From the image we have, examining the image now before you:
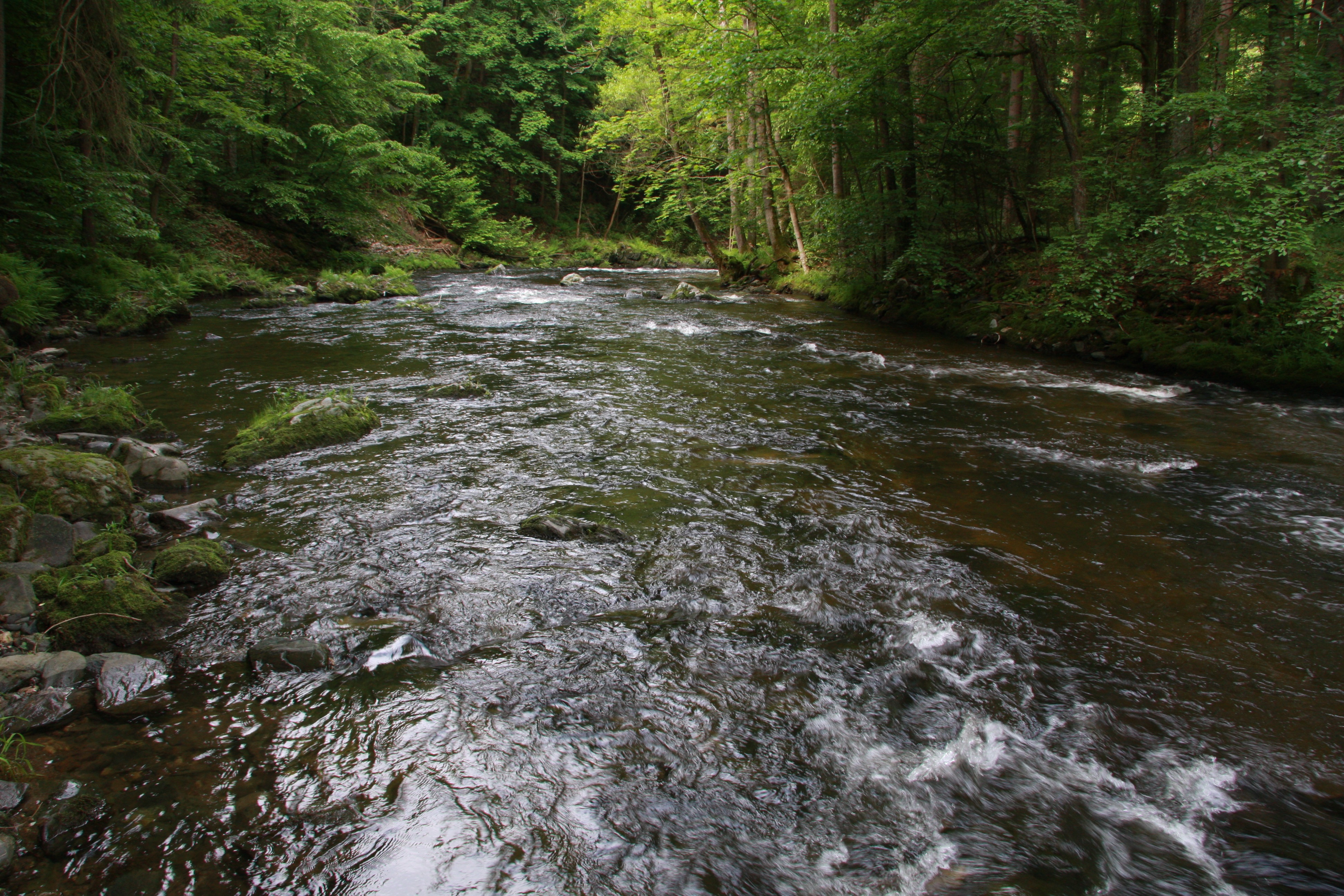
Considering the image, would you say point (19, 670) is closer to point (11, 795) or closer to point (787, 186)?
point (11, 795)

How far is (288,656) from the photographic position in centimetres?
342

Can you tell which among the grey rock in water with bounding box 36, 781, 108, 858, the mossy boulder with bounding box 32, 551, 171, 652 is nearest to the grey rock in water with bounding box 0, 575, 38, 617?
the mossy boulder with bounding box 32, 551, 171, 652

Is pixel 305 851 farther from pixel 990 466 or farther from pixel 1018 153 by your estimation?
pixel 1018 153

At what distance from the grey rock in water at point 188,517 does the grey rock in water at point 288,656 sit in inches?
78.2

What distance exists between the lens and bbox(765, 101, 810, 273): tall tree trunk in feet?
59.9

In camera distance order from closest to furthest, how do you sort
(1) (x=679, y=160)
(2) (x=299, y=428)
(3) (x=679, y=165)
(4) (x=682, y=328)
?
(2) (x=299, y=428) → (4) (x=682, y=328) → (1) (x=679, y=160) → (3) (x=679, y=165)

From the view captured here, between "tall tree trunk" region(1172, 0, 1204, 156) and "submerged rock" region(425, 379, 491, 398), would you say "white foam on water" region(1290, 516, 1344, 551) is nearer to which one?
"tall tree trunk" region(1172, 0, 1204, 156)

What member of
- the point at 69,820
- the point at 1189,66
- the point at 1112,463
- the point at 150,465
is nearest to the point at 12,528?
the point at 150,465

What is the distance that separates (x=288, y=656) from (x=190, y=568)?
1236 mm

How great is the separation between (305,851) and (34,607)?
2.44m

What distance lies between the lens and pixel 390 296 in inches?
724

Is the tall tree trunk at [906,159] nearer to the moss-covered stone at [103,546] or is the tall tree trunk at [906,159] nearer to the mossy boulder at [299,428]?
the mossy boulder at [299,428]

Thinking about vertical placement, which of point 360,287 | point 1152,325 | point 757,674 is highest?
point 360,287

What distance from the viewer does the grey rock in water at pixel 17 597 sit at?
340cm
